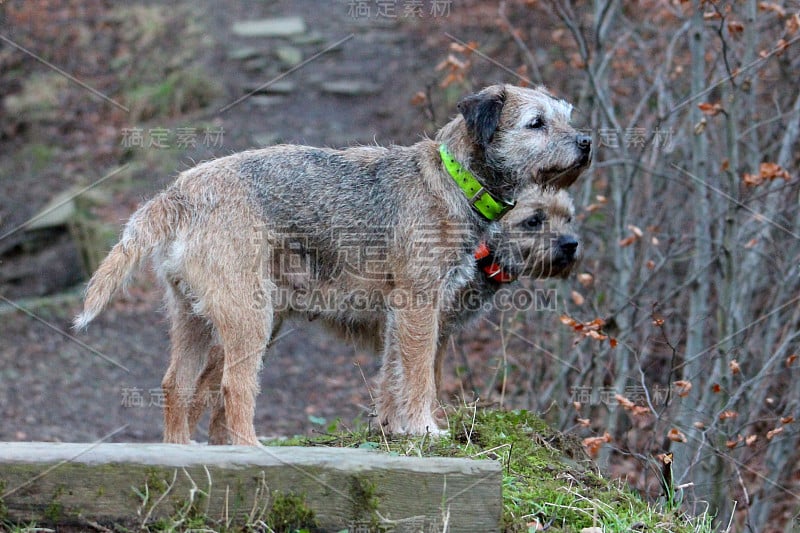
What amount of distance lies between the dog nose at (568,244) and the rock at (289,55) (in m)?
11.2

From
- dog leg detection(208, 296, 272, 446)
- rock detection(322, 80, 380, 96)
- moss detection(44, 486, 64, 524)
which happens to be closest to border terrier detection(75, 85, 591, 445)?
dog leg detection(208, 296, 272, 446)

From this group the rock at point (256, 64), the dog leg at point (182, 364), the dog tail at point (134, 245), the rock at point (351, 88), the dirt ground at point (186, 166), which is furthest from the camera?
the rock at point (256, 64)

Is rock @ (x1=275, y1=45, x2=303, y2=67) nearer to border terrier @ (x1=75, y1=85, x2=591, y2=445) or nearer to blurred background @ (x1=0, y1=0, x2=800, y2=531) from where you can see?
blurred background @ (x1=0, y1=0, x2=800, y2=531)

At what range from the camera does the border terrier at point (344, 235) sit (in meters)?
5.31

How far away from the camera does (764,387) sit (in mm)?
7281

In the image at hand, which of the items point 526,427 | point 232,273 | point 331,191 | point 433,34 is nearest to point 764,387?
point 526,427

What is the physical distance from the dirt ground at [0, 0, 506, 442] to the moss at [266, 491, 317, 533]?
2.21 m

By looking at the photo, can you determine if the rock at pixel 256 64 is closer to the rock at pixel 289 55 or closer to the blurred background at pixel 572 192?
the blurred background at pixel 572 192

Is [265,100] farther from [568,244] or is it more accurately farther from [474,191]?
[474,191]

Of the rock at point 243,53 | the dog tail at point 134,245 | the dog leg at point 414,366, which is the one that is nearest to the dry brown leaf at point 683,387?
the dog leg at point 414,366

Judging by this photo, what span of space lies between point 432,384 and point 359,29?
1406cm

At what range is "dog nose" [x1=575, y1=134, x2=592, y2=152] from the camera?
5730mm

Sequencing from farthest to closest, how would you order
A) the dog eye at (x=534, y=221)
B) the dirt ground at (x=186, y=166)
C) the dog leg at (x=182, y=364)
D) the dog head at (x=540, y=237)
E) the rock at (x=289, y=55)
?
the rock at (x=289, y=55), the dirt ground at (x=186, y=166), the dog eye at (x=534, y=221), the dog head at (x=540, y=237), the dog leg at (x=182, y=364)

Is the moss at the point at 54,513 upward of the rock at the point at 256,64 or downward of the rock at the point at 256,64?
downward
